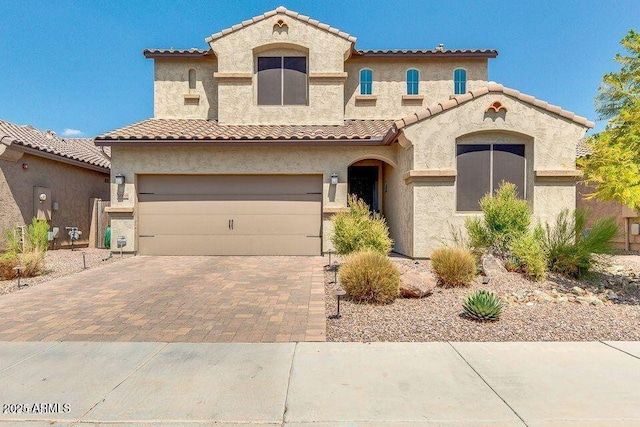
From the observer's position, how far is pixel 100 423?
3.03m

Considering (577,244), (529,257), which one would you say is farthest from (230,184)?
(577,244)

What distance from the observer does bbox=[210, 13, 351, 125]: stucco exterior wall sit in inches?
541

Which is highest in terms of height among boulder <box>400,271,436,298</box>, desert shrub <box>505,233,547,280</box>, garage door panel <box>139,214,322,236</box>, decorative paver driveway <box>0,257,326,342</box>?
garage door panel <box>139,214,322,236</box>

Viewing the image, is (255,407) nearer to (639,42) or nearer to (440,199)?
(440,199)

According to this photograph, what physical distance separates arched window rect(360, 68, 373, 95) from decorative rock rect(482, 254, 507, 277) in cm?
925

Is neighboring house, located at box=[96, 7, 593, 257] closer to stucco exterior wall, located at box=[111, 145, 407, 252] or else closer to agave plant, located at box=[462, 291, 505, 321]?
stucco exterior wall, located at box=[111, 145, 407, 252]

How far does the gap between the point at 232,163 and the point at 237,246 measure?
9.34ft

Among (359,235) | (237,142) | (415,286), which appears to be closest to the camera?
(415,286)

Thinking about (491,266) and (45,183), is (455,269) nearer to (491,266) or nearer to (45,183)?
(491,266)

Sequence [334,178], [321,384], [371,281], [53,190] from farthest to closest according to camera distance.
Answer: [53,190] < [334,178] < [371,281] < [321,384]

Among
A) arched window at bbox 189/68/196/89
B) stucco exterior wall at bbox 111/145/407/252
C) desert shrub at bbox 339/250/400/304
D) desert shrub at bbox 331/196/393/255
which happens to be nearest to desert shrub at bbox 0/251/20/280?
stucco exterior wall at bbox 111/145/407/252

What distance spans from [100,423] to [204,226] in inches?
371

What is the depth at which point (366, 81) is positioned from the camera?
14953 mm

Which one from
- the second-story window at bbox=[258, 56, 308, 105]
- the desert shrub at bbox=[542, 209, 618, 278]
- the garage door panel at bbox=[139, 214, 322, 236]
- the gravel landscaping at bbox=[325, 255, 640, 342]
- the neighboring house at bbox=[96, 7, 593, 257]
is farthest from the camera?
the second-story window at bbox=[258, 56, 308, 105]
